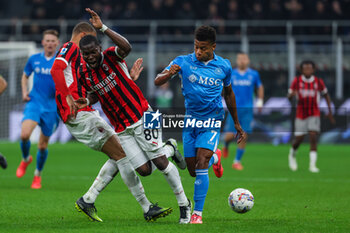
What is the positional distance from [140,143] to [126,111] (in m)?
0.38

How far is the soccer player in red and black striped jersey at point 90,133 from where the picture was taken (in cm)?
700

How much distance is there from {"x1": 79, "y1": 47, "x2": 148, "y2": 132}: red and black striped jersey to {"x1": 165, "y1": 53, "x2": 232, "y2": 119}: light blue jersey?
1.84ft

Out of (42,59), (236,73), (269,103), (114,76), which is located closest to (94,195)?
(114,76)

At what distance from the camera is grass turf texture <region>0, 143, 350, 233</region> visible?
6.61m

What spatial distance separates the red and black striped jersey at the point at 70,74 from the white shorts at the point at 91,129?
122mm

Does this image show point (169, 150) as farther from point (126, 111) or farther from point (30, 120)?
point (30, 120)

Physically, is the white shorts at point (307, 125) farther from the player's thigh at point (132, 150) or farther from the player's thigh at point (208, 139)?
the player's thigh at point (132, 150)

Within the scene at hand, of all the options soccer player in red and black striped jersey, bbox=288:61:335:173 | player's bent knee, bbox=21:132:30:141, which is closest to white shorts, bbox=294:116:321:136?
soccer player in red and black striped jersey, bbox=288:61:335:173

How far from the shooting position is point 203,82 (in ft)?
23.1

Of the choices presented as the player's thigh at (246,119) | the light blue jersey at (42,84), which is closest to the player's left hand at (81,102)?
the light blue jersey at (42,84)

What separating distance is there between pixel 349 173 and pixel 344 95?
7.52 meters

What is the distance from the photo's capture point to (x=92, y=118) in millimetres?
7473

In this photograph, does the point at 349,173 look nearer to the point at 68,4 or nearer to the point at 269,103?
the point at 269,103

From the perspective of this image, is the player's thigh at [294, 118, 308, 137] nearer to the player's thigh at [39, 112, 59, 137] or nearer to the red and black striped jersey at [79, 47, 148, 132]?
the player's thigh at [39, 112, 59, 137]
